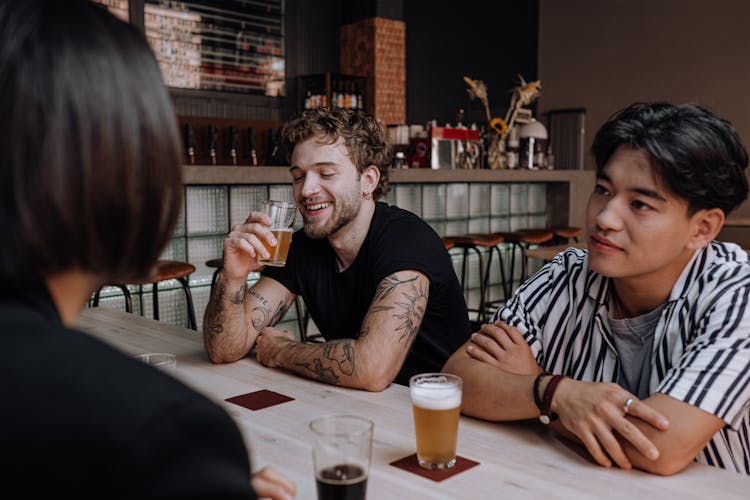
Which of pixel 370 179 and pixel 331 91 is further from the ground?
pixel 331 91

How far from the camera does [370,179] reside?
2.19 meters

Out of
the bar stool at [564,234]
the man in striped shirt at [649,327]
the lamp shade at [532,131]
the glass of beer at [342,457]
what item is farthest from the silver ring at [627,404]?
the lamp shade at [532,131]

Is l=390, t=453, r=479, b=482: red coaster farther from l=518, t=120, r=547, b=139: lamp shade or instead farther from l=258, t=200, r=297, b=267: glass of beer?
l=518, t=120, r=547, b=139: lamp shade

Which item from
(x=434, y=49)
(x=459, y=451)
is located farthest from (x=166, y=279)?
(x=434, y=49)

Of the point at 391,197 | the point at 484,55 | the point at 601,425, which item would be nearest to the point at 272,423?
the point at 601,425

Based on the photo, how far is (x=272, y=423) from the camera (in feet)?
4.21

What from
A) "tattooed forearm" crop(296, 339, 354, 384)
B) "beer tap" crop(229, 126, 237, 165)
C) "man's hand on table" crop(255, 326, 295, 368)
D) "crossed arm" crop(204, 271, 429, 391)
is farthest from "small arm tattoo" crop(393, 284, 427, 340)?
"beer tap" crop(229, 126, 237, 165)

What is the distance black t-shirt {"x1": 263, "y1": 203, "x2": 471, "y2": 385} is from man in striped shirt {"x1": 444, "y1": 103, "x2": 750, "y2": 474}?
0.43 meters

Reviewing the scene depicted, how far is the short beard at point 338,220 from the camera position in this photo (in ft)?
6.74

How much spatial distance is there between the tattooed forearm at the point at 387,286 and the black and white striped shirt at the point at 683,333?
27 centimetres

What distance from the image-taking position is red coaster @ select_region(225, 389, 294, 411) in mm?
1390

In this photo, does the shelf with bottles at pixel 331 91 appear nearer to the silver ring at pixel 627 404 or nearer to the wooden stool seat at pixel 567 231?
the wooden stool seat at pixel 567 231

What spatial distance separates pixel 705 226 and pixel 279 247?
1.00 meters

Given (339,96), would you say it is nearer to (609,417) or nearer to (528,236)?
(528,236)
